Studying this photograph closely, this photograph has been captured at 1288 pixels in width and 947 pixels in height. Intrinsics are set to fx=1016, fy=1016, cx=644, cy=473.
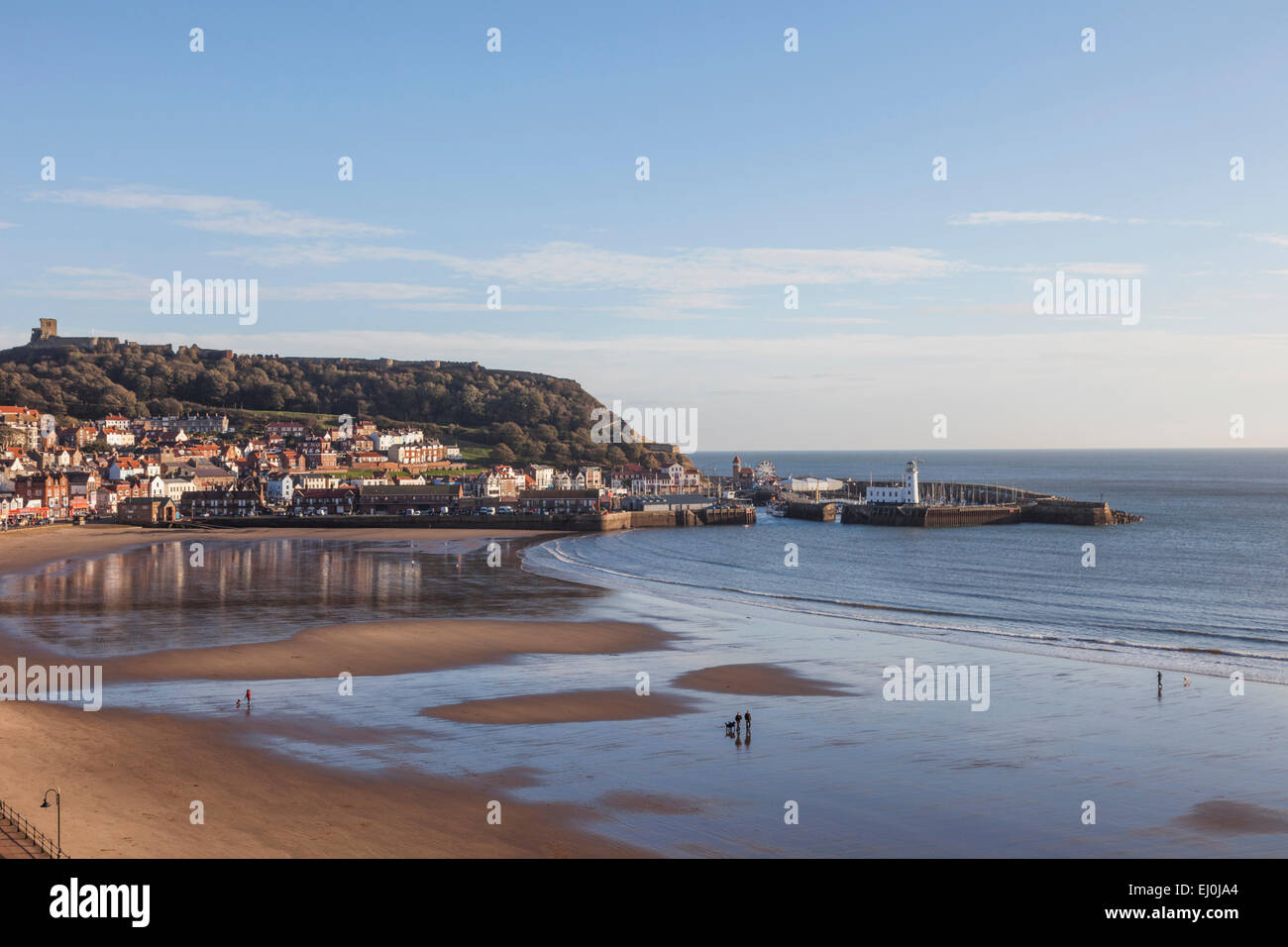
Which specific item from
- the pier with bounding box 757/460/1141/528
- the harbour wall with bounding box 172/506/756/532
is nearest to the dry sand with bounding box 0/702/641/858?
the harbour wall with bounding box 172/506/756/532

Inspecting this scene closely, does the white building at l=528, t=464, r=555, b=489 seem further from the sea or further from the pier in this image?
the sea

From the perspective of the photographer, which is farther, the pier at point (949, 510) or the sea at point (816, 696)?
the pier at point (949, 510)

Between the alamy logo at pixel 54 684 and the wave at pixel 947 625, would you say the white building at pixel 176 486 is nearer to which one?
the wave at pixel 947 625

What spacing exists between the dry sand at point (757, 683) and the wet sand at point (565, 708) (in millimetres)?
2138

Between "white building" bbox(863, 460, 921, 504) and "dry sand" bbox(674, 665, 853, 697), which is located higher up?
"white building" bbox(863, 460, 921, 504)

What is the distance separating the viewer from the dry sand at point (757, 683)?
30922mm

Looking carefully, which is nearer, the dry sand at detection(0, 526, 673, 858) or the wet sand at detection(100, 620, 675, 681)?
the dry sand at detection(0, 526, 673, 858)

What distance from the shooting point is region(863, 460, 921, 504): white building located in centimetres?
12062

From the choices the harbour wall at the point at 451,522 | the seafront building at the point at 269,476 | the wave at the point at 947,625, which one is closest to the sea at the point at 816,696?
the wave at the point at 947,625

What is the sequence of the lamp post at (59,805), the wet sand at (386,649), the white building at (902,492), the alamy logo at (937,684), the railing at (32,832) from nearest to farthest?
the railing at (32,832) → the lamp post at (59,805) → the alamy logo at (937,684) → the wet sand at (386,649) → the white building at (902,492)

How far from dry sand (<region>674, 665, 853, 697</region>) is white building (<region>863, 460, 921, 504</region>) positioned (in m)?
89.4

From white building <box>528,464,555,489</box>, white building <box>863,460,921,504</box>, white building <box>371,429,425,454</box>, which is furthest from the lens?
white building <box>371,429,425,454</box>
